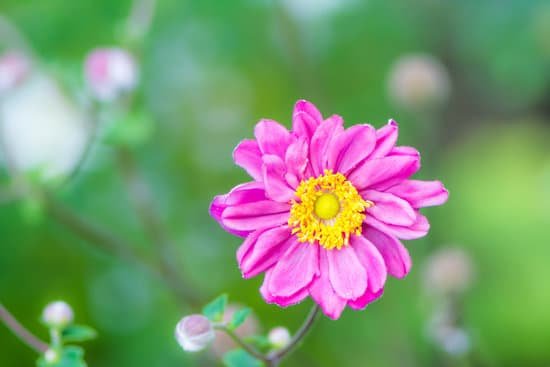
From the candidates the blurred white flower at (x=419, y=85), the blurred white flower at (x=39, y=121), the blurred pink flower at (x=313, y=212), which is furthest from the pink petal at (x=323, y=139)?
the blurred white flower at (x=39, y=121)

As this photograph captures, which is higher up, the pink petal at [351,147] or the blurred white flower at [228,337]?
the blurred white flower at [228,337]

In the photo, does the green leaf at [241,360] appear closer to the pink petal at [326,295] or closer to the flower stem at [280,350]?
the flower stem at [280,350]

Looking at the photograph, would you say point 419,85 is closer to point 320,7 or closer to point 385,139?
point 320,7

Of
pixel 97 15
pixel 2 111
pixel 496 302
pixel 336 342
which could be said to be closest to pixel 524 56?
pixel 496 302

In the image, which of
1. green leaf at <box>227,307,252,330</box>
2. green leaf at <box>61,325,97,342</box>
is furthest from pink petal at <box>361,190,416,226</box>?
green leaf at <box>61,325,97,342</box>

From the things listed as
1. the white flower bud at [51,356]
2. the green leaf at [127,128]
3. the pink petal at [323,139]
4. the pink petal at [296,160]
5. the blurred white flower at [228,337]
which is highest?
the green leaf at [127,128]

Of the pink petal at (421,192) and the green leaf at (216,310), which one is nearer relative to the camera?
the pink petal at (421,192)

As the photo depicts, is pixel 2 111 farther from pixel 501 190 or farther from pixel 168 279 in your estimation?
pixel 501 190

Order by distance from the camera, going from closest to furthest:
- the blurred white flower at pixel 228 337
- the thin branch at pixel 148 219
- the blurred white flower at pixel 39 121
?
the blurred white flower at pixel 228 337 → the thin branch at pixel 148 219 → the blurred white flower at pixel 39 121
